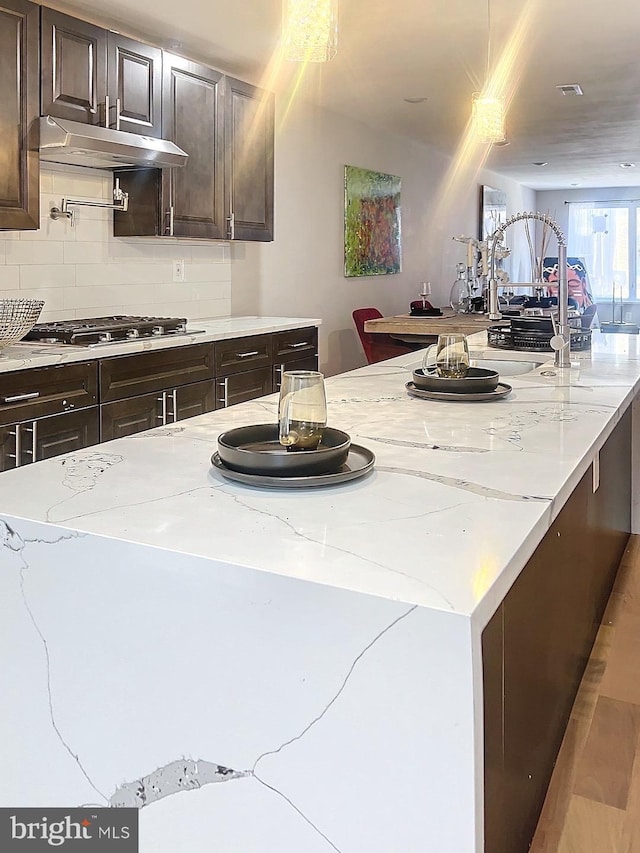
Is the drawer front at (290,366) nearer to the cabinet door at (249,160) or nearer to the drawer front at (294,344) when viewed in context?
the drawer front at (294,344)

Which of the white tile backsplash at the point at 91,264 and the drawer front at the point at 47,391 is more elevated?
the white tile backsplash at the point at 91,264

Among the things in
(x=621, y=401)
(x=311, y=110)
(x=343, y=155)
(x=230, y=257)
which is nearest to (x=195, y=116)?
(x=230, y=257)

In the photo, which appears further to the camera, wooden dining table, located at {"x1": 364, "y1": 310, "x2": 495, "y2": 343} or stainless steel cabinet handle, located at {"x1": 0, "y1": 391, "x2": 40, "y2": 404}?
wooden dining table, located at {"x1": 364, "y1": 310, "x2": 495, "y2": 343}

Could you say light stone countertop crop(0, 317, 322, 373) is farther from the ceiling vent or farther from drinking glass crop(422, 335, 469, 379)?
the ceiling vent

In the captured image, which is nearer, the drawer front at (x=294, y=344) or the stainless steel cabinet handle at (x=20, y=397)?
the stainless steel cabinet handle at (x=20, y=397)

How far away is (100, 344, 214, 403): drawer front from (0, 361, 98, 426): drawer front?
0.28 ft

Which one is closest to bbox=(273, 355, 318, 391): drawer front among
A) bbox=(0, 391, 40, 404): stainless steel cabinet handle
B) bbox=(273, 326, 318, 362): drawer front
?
Answer: bbox=(273, 326, 318, 362): drawer front

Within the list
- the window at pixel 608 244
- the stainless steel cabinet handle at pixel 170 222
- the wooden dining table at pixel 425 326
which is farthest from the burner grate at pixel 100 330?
the window at pixel 608 244

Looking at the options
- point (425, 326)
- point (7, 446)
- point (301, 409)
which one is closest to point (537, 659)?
point (301, 409)

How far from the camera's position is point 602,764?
6.04 feet

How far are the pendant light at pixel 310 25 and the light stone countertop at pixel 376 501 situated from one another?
93 cm

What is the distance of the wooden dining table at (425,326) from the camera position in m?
5.16

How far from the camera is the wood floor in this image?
5.23 ft

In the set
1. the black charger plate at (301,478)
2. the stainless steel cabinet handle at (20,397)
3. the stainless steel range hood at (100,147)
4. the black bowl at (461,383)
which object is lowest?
the black charger plate at (301,478)
